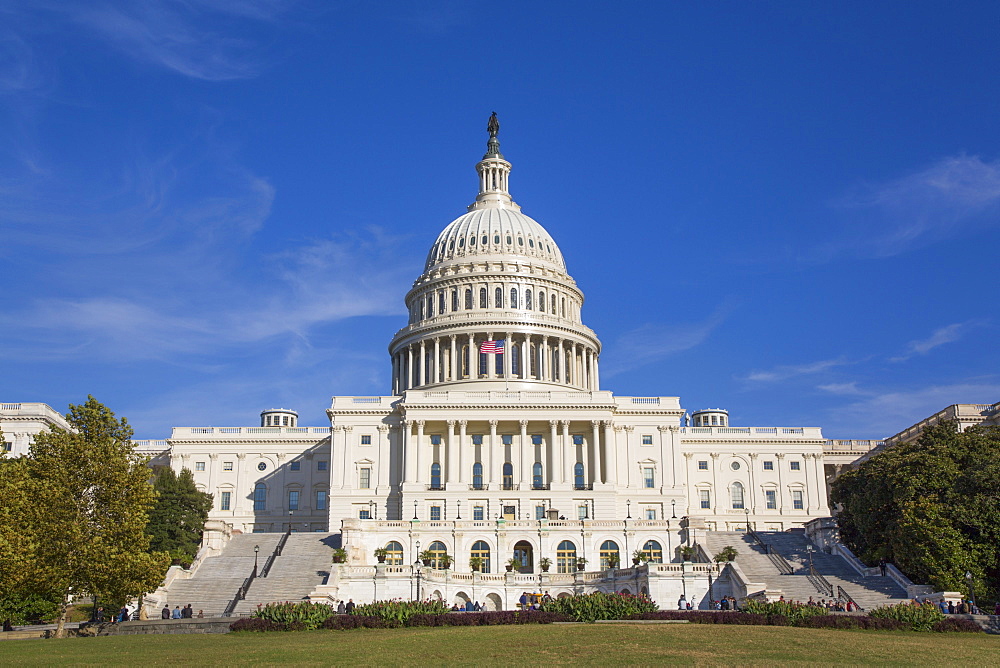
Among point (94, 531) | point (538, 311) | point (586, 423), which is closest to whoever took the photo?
point (94, 531)

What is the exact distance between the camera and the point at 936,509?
62.0m

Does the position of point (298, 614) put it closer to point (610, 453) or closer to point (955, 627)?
point (955, 627)

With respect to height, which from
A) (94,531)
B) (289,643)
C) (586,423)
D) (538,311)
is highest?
(538,311)

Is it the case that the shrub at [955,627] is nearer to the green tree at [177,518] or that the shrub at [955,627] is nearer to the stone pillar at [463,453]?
the green tree at [177,518]

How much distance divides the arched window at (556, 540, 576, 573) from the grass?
110ft

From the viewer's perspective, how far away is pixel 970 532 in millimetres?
61469

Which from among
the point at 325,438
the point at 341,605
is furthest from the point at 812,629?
the point at 325,438

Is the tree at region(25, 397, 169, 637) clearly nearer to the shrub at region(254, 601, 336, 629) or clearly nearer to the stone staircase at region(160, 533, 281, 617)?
the shrub at region(254, 601, 336, 629)

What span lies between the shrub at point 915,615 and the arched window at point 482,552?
35.8 meters

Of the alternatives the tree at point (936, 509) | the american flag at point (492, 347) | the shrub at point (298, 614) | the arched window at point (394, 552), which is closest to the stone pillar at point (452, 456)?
the american flag at point (492, 347)

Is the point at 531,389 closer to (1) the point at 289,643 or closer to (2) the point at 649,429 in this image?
(2) the point at 649,429

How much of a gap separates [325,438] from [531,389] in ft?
72.6

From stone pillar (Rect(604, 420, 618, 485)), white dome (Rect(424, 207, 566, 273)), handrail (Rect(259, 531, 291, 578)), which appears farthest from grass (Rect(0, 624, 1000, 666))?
white dome (Rect(424, 207, 566, 273))

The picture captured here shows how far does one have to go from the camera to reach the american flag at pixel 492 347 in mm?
114500
